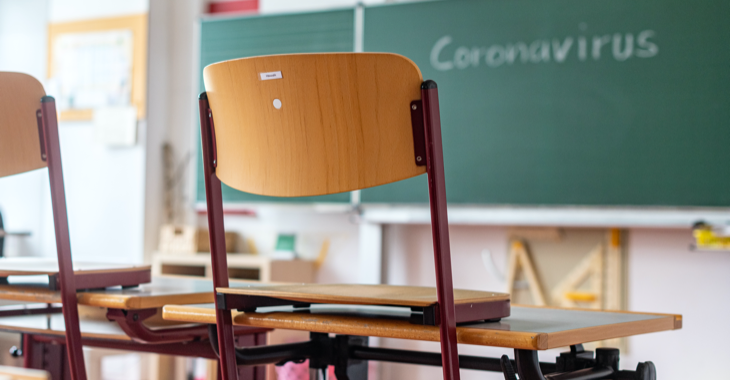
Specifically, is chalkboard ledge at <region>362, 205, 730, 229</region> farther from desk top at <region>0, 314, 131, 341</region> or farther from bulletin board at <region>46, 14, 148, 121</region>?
desk top at <region>0, 314, 131, 341</region>

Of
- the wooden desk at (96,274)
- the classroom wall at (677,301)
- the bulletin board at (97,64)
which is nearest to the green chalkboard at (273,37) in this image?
the bulletin board at (97,64)

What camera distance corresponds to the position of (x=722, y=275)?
283 cm

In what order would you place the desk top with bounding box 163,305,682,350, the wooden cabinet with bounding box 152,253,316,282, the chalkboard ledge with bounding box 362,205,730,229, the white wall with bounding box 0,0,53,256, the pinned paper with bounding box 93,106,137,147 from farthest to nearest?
the white wall with bounding box 0,0,53,256, the pinned paper with bounding box 93,106,137,147, the wooden cabinet with bounding box 152,253,316,282, the chalkboard ledge with bounding box 362,205,730,229, the desk top with bounding box 163,305,682,350

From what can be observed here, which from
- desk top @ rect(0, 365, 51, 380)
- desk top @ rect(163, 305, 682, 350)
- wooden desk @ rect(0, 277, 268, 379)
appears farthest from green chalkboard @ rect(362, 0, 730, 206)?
desk top @ rect(0, 365, 51, 380)

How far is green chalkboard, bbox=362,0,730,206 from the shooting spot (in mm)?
2705

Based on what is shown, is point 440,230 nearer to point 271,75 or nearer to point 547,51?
point 271,75

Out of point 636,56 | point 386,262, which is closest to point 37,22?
point 386,262

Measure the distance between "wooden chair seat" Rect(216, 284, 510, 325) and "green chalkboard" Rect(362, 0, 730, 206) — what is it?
2.01m

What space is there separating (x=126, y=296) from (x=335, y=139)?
1.58ft

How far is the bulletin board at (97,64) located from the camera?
3885mm

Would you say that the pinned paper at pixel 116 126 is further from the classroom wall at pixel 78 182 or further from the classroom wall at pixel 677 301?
the classroom wall at pixel 677 301

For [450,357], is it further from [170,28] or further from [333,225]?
[170,28]

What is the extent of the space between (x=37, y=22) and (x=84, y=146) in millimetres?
801

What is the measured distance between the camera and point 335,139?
0.88 metres
